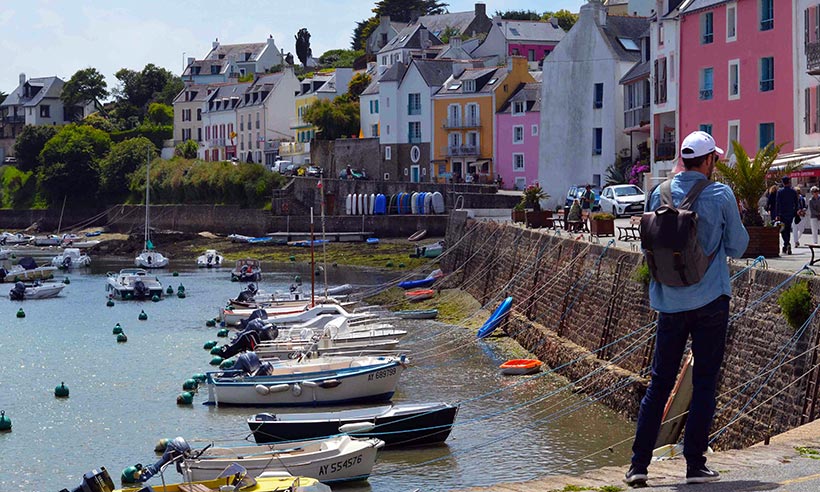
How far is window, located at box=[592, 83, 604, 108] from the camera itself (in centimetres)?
6094

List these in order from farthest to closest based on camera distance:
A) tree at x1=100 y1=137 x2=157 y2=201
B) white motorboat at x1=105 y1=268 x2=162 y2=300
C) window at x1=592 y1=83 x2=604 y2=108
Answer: tree at x1=100 y1=137 x2=157 y2=201 < window at x1=592 y1=83 x2=604 y2=108 < white motorboat at x1=105 y1=268 x2=162 y2=300

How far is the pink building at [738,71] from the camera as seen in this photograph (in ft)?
125

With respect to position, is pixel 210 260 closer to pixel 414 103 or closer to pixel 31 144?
pixel 414 103

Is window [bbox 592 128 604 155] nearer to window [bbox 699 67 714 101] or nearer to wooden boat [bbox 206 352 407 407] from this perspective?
window [bbox 699 67 714 101]

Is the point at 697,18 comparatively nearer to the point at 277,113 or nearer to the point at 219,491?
the point at 219,491

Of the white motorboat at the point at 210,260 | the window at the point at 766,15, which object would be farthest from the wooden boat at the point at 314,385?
the white motorboat at the point at 210,260

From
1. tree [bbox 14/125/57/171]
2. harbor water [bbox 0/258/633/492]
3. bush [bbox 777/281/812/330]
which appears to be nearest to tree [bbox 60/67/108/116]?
tree [bbox 14/125/57/171]

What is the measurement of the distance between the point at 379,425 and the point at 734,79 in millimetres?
25090

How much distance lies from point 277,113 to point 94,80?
138ft

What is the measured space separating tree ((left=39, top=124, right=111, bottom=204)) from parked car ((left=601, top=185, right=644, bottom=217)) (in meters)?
79.8

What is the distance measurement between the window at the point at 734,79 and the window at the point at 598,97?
19303 millimetres

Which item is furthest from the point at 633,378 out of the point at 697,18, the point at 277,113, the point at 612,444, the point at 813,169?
the point at 277,113

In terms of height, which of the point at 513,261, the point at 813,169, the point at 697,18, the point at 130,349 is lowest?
the point at 130,349

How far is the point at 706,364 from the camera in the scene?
8.16 metres
